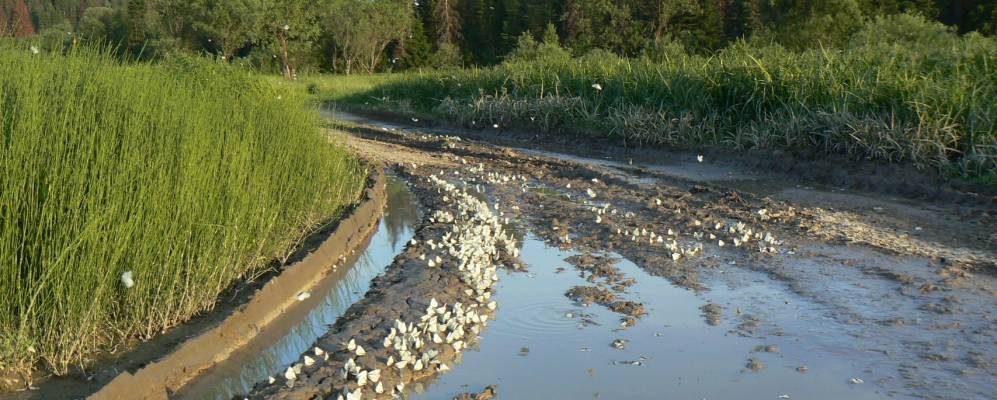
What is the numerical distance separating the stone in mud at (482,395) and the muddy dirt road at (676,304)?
0.01 meters

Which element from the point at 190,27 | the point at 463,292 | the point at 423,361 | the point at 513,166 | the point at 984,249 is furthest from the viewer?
the point at 190,27

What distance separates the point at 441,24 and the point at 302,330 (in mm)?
61591

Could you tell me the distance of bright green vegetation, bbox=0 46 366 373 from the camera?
17.4ft

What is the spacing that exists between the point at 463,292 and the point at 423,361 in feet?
5.43

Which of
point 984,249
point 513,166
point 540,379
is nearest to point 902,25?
point 513,166

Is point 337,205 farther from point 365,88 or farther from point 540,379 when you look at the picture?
point 365,88

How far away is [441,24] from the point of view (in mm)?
67000

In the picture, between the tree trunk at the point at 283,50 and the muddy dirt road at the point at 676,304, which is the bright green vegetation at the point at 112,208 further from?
the tree trunk at the point at 283,50

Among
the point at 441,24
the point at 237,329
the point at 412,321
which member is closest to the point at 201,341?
the point at 237,329

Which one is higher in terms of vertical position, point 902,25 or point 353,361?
point 902,25

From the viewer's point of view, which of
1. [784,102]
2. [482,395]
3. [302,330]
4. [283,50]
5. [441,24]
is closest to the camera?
[482,395]

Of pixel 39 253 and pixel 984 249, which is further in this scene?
pixel 984 249

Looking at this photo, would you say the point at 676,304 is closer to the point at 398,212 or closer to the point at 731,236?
the point at 731,236

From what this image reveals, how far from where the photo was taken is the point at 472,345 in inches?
254
